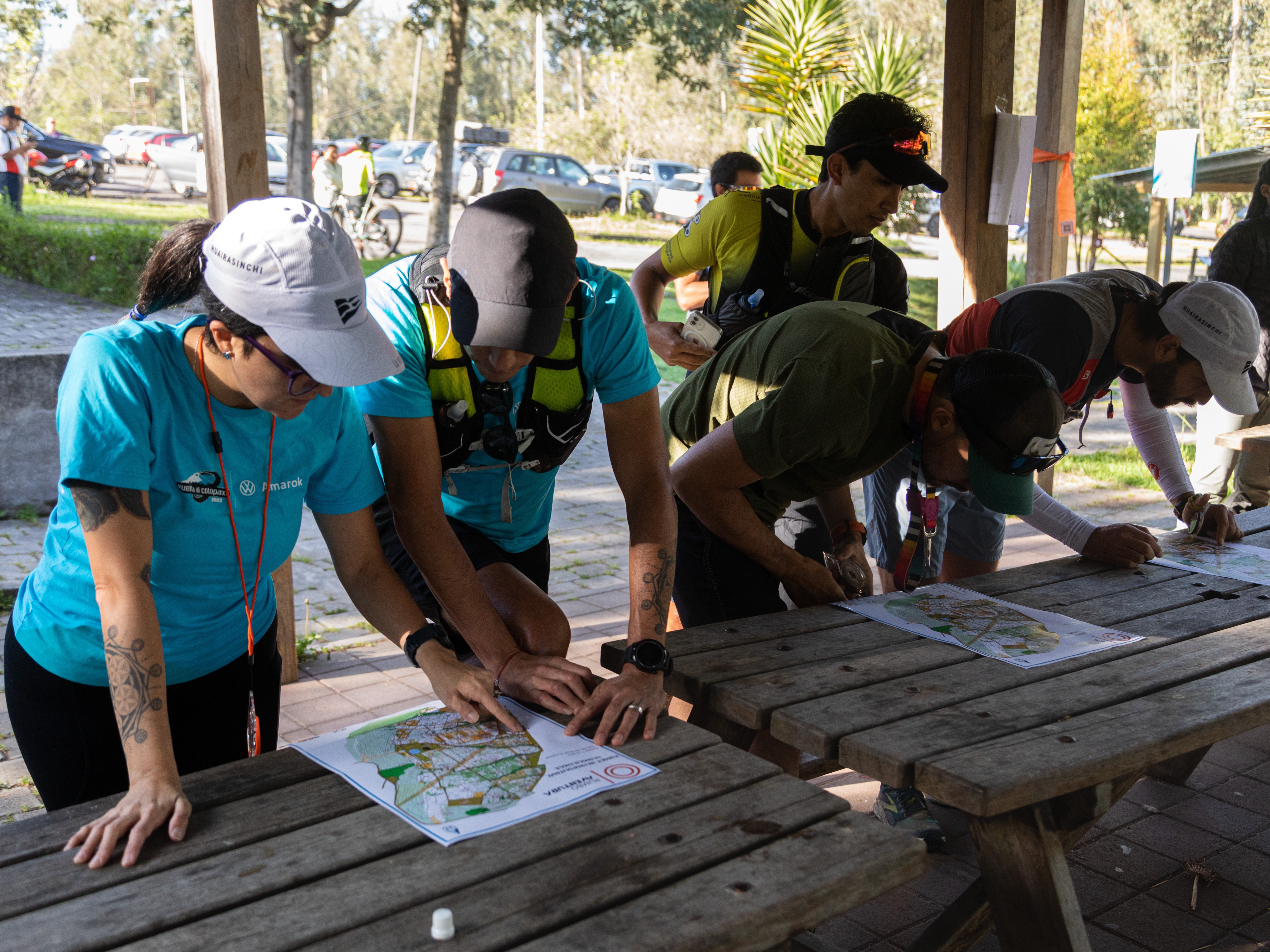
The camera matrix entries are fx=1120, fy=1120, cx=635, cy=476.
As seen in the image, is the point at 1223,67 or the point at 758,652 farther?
the point at 1223,67

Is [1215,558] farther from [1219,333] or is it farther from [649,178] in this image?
[649,178]

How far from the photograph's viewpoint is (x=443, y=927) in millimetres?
1288

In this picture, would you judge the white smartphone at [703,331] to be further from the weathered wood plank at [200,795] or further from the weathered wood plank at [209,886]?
the weathered wood plank at [209,886]

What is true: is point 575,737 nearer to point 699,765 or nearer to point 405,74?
point 699,765

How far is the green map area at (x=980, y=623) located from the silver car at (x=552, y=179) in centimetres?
2042

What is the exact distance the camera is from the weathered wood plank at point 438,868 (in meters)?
1.30

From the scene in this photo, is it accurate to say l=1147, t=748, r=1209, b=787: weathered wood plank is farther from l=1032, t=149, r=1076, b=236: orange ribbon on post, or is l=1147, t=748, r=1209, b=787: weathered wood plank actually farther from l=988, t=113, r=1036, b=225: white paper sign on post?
l=1032, t=149, r=1076, b=236: orange ribbon on post

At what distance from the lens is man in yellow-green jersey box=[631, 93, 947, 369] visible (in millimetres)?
3248

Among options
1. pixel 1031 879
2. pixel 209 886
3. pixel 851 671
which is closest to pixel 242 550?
pixel 209 886

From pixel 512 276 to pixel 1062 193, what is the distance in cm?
493

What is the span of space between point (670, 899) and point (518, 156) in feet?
76.6

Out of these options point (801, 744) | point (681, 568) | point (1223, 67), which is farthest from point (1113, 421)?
point (1223, 67)

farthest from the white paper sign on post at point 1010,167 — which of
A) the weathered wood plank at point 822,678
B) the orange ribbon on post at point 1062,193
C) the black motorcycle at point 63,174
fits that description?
the black motorcycle at point 63,174

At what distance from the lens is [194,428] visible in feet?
5.75
